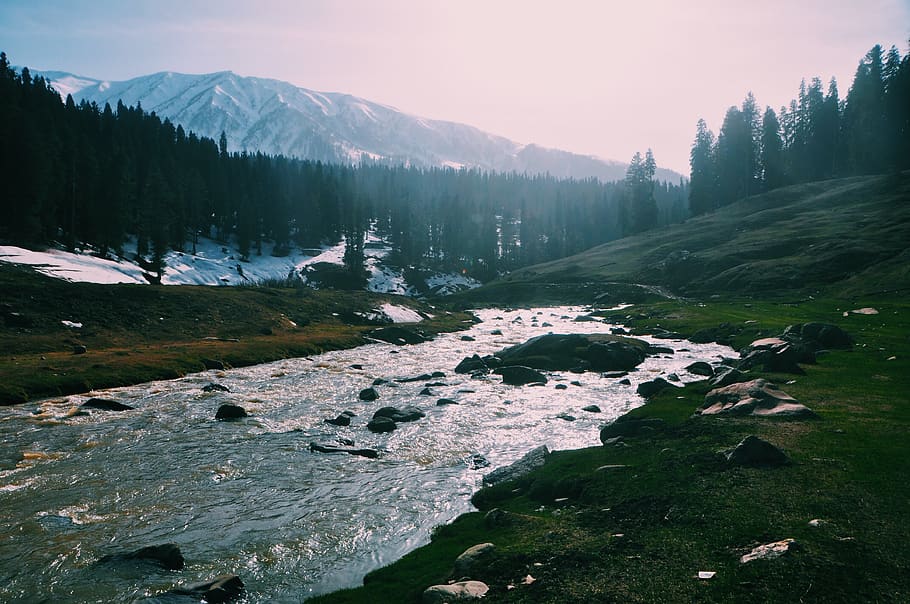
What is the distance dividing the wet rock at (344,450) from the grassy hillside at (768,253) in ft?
234

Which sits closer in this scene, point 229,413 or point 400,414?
point 229,413

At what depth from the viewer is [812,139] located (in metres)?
140

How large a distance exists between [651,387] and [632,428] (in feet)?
39.1

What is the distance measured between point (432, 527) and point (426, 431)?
10.6m

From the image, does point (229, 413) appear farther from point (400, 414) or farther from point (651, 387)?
point (651, 387)

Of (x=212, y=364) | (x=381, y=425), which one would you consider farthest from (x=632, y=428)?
(x=212, y=364)

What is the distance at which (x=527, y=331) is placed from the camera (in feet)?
242

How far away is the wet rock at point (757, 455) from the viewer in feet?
50.2

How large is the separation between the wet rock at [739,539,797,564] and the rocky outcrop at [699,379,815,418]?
1176 centimetres

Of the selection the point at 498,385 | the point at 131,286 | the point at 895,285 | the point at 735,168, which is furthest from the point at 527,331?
the point at 735,168

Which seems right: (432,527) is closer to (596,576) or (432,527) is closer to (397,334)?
(596,576)

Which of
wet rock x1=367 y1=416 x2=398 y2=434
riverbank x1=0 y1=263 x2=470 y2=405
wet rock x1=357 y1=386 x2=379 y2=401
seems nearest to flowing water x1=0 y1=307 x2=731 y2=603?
wet rock x1=357 y1=386 x2=379 y2=401

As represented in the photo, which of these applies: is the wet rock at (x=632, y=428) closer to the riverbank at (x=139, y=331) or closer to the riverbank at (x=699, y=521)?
the riverbank at (x=699, y=521)

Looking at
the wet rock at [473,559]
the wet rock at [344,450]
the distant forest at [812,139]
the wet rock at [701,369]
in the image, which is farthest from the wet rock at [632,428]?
the distant forest at [812,139]
